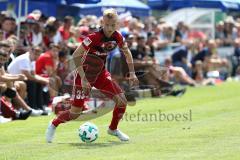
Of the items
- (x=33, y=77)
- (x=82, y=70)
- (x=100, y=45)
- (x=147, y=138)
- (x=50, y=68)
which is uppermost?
(x=100, y=45)

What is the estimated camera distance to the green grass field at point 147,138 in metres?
10.3

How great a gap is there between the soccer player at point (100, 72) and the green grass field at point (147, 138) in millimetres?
390

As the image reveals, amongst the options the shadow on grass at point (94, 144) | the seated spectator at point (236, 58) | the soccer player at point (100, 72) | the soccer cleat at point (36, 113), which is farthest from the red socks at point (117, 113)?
the seated spectator at point (236, 58)

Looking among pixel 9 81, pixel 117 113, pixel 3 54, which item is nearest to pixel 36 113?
pixel 9 81

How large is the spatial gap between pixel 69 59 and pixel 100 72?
7.59 metres

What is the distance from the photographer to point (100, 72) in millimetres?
12422

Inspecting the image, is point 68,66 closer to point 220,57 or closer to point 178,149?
point 178,149

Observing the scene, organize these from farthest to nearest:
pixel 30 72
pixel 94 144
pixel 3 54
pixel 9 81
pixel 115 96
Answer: pixel 30 72, pixel 9 81, pixel 3 54, pixel 115 96, pixel 94 144

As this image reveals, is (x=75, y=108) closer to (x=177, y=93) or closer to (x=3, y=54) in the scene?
(x=3, y=54)

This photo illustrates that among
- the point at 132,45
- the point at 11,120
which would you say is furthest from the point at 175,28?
the point at 11,120

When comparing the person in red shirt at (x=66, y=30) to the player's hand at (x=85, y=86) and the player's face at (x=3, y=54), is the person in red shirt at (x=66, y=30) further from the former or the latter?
the player's hand at (x=85, y=86)

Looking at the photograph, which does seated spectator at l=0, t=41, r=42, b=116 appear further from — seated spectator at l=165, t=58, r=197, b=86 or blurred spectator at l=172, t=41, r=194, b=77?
blurred spectator at l=172, t=41, r=194, b=77

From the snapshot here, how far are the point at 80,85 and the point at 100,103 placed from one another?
736 centimetres

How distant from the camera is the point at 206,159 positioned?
9719 millimetres
